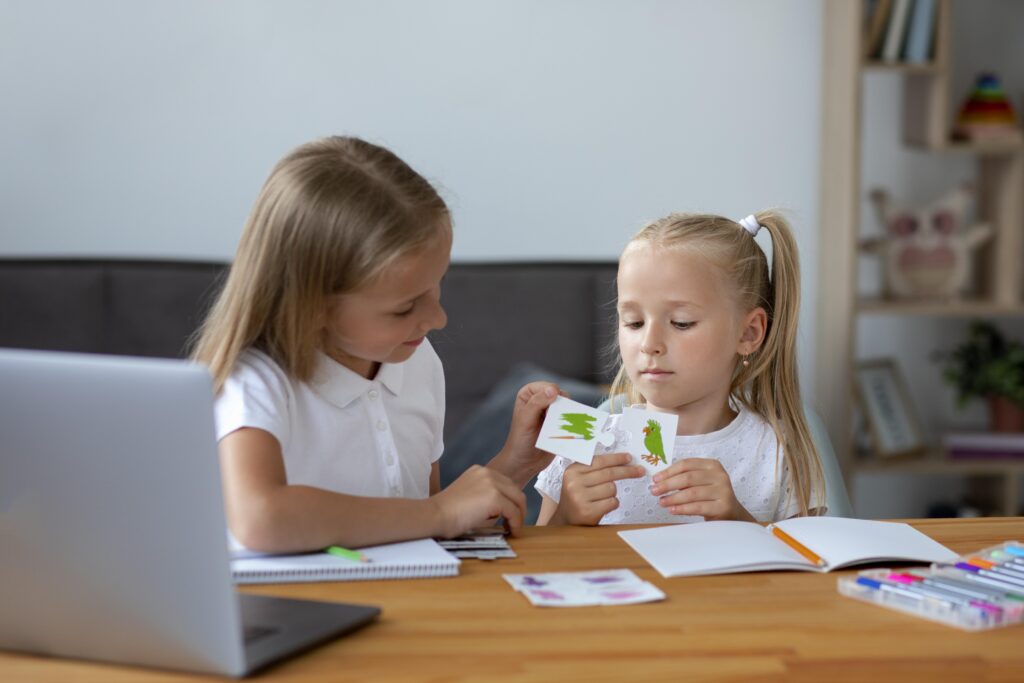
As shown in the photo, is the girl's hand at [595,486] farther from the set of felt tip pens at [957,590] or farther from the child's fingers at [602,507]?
the set of felt tip pens at [957,590]

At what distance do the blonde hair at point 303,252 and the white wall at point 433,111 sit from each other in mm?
2006

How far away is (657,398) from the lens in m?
1.74

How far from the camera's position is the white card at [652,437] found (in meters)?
1.49

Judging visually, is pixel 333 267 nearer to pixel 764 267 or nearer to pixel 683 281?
pixel 683 281

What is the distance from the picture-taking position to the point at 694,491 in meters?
1.48

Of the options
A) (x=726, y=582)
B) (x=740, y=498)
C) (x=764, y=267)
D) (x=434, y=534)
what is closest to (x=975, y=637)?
(x=726, y=582)

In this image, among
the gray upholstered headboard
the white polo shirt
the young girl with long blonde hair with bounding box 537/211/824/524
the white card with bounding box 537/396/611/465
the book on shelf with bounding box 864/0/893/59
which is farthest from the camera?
the book on shelf with bounding box 864/0/893/59

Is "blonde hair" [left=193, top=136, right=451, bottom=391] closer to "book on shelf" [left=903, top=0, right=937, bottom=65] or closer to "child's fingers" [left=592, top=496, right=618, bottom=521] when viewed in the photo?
"child's fingers" [left=592, top=496, right=618, bottom=521]

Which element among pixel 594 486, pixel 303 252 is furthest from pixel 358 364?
pixel 594 486

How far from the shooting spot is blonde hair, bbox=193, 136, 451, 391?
133 cm

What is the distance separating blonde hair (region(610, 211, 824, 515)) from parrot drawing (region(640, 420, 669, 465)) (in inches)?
12.5

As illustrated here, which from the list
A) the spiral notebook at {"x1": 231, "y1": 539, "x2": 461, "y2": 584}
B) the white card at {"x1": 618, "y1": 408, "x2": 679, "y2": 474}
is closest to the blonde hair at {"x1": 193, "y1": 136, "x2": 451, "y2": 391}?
the spiral notebook at {"x1": 231, "y1": 539, "x2": 461, "y2": 584}

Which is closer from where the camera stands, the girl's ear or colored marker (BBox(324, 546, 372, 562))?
colored marker (BBox(324, 546, 372, 562))

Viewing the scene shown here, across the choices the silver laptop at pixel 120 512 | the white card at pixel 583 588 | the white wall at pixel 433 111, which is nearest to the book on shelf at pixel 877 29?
the white wall at pixel 433 111
